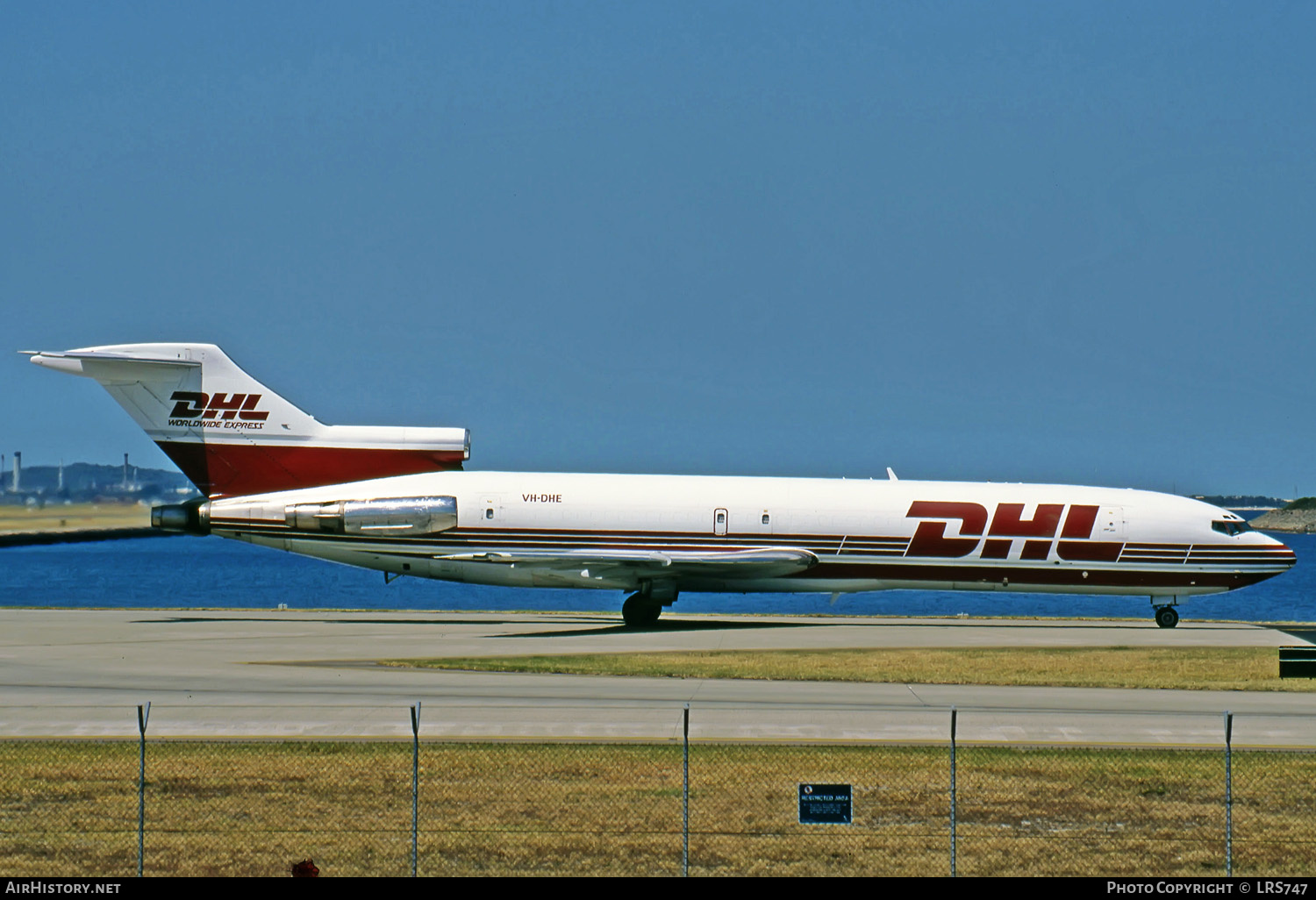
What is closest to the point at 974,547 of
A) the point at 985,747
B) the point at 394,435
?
the point at 394,435

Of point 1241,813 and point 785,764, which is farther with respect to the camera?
point 785,764

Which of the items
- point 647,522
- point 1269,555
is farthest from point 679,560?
point 1269,555

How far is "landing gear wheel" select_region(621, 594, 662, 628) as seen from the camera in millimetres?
42031

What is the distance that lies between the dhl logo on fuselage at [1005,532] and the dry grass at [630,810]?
70.2 feet

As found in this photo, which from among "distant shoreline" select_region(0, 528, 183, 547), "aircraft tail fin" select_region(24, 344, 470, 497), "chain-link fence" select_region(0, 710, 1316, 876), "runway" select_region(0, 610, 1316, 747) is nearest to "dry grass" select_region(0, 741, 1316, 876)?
"chain-link fence" select_region(0, 710, 1316, 876)

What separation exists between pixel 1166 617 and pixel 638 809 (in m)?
31.2

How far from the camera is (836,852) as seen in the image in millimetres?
14969

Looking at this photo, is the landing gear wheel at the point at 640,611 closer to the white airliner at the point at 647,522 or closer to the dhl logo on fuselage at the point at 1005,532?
the white airliner at the point at 647,522

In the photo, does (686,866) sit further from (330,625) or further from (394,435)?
(394,435)

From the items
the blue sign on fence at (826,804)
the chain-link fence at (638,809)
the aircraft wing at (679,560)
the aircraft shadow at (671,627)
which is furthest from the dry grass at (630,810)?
the aircraft wing at (679,560)

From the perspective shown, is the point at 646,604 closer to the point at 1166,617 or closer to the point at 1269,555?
the point at 1166,617

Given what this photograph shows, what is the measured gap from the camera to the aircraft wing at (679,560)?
136ft

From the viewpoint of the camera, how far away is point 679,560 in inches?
1640

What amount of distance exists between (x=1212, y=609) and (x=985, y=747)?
237ft
